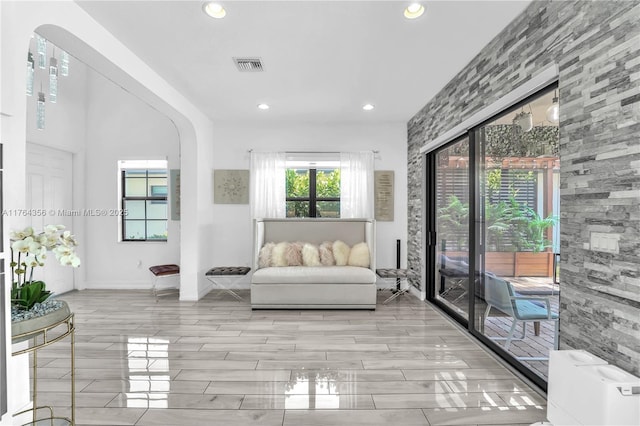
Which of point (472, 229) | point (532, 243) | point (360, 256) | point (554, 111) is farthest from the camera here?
point (360, 256)

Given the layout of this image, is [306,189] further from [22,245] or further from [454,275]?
[22,245]

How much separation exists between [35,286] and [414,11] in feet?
8.97

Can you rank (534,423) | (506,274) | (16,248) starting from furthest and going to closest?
(506,274) → (534,423) → (16,248)

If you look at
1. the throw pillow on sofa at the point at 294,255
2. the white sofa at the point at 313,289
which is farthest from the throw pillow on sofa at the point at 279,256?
the white sofa at the point at 313,289

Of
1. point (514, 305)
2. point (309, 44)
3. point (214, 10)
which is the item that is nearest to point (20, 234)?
point (214, 10)

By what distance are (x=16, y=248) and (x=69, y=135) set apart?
14.4 ft

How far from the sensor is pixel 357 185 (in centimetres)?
532

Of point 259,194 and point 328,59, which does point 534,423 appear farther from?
point 259,194

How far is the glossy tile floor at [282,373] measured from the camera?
210 centimetres

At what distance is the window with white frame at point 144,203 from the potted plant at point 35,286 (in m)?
3.95

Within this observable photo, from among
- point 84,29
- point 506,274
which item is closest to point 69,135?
point 84,29

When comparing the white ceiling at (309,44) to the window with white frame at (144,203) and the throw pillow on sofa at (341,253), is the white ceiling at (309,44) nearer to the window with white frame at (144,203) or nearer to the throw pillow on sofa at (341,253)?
the window with white frame at (144,203)

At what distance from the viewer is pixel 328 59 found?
Answer: 10.4ft

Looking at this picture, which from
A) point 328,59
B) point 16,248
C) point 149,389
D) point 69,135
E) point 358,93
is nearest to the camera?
point 16,248
